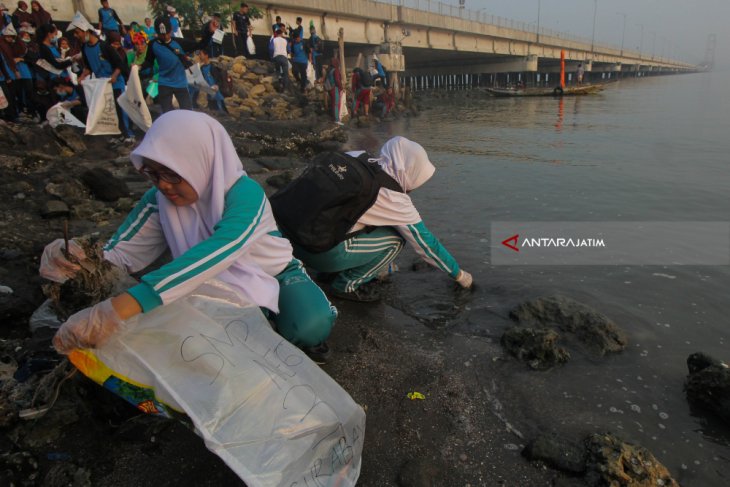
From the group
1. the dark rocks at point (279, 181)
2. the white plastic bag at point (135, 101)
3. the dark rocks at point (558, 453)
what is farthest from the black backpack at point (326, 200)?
the white plastic bag at point (135, 101)

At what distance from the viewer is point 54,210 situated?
4.48 metres

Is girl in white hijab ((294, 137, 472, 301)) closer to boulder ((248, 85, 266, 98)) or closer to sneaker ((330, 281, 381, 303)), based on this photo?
sneaker ((330, 281, 381, 303))

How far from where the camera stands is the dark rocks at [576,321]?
9.75ft

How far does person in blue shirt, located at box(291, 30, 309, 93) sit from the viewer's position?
16297 mm

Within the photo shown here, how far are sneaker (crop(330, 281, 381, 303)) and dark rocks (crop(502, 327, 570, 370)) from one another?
113cm

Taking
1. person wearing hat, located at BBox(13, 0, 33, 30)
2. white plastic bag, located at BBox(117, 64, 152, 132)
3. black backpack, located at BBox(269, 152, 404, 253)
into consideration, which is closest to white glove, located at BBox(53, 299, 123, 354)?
black backpack, located at BBox(269, 152, 404, 253)

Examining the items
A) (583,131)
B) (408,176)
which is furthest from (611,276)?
(583,131)

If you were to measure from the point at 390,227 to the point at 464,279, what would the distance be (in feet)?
2.85

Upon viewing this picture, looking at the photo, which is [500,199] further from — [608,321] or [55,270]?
[55,270]

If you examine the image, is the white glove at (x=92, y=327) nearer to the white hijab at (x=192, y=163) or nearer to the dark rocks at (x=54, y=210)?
the white hijab at (x=192, y=163)

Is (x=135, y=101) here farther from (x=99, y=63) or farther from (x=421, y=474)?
(x=421, y=474)

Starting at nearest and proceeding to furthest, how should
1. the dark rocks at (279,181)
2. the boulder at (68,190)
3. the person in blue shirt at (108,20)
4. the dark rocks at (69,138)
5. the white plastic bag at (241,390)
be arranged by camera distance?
the white plastic bag at (241,390) < the boulder at (68,190) < the dark rocks at (279,181) < the dark rocks at (69,138) < the person in blue shirt at (108,20)

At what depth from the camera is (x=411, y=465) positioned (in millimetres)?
1955
